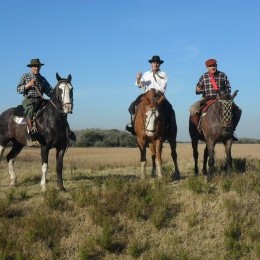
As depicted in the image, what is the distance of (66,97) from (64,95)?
0.31 ft

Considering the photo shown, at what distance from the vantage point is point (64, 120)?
42.7ft

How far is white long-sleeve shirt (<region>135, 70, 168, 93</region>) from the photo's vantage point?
579 inches

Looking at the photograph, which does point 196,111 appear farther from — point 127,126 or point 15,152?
point 15,152

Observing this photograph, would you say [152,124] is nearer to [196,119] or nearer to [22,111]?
[196,119]

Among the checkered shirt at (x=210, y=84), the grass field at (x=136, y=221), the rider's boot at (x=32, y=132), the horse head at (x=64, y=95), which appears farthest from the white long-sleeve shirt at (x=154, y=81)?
the rider's boot at (x=32, y=132)

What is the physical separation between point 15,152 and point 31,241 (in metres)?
5.71

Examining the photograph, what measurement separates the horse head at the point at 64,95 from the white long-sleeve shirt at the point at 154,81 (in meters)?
3.03

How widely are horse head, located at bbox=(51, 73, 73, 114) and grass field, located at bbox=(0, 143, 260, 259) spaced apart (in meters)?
2.15

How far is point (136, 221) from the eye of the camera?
11.1m

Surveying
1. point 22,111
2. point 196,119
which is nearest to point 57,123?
point 22,111

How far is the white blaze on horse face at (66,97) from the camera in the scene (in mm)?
12274

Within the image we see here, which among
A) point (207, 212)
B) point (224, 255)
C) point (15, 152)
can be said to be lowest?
point (224, 255)

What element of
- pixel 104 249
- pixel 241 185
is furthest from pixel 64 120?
pixel 241 185

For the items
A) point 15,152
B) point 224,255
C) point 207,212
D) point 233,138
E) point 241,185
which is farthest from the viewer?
point 15,152
